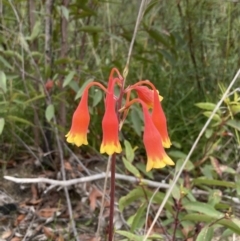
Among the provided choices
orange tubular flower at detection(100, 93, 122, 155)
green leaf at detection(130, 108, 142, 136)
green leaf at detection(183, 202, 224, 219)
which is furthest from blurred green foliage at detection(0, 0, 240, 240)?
orange tubular flower at detection(100, 93, 122, 155)

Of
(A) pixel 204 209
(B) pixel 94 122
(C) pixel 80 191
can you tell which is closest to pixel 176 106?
(B) pixel 94 122

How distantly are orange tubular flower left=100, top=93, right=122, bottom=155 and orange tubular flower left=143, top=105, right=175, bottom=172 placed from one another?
0.07 metres

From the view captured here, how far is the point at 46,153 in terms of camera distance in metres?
2.47

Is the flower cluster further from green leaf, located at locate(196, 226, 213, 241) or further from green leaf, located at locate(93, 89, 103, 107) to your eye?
green leaf, located at locate(93, 89, 103, 107)

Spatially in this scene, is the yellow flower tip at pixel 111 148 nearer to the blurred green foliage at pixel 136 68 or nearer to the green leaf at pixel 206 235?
the green leaf at pixel 206 235

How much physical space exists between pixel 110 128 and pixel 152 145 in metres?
0.11

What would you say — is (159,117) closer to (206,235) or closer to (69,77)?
(206,235)

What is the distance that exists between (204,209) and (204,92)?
117cm

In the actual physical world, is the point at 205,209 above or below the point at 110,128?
below

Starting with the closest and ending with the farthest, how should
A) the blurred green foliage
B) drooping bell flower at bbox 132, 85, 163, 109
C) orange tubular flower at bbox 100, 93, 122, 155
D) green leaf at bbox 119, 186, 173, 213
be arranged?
orange tubular flower at bbox 100, 93, 122, 155 < drooping bell flower at bbox 132, 85, 163, 109 < green leaf at bbox 119, 186, 173, 213 < the blurred green foliage

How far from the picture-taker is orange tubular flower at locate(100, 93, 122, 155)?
1.22 metres

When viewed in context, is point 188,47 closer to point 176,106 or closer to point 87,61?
point 176,106

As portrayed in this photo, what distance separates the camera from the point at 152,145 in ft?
4.10

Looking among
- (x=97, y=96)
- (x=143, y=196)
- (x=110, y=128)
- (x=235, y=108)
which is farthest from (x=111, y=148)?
(x=97, y=96)
